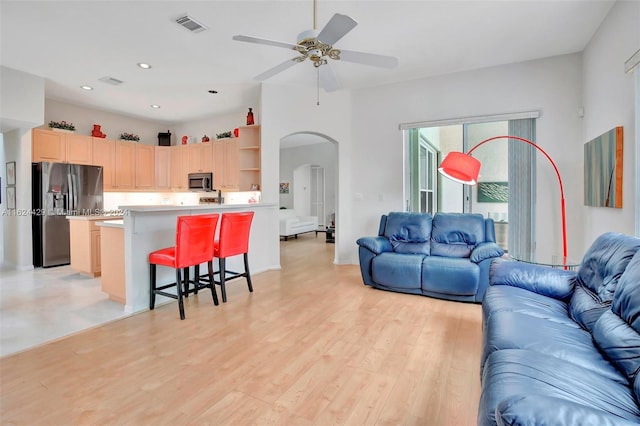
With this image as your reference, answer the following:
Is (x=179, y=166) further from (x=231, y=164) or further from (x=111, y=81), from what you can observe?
(x=111, y=81)

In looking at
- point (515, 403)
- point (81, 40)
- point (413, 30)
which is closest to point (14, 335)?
point (81, 40)

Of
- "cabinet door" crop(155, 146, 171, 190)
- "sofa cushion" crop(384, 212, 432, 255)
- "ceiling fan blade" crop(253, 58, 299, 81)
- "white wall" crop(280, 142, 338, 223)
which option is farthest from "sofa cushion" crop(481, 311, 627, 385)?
"white wall" crop(280, 142, 338, 223)

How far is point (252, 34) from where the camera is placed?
3.59 m

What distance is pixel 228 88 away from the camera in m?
5.39

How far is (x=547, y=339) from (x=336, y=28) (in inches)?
88.8

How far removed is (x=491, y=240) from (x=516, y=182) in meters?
1.04

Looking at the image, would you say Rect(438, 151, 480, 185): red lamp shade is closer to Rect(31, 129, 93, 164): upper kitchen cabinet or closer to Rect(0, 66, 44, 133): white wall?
Rect(0, 66, 44, 133): white wall

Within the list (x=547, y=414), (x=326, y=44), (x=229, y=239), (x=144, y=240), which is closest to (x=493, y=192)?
(x=326, y=44)

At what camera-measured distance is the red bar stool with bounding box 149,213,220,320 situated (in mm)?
2963

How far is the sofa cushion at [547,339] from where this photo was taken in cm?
143

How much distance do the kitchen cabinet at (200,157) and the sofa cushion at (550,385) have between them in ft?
21.3

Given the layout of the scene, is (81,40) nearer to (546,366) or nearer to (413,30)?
(413,30)

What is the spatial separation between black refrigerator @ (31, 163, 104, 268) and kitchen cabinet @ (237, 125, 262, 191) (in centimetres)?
277

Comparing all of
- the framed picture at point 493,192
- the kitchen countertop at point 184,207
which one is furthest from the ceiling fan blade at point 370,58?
the framed picture at point 493,192
